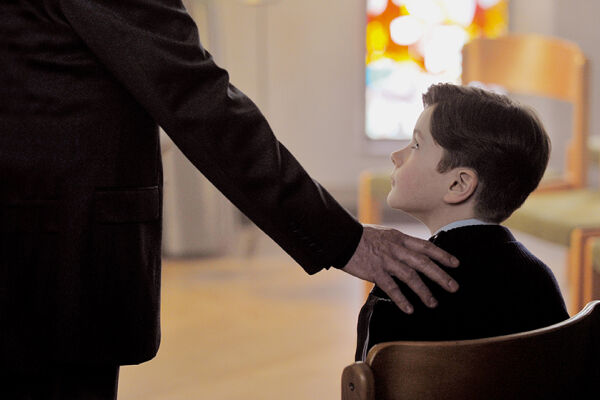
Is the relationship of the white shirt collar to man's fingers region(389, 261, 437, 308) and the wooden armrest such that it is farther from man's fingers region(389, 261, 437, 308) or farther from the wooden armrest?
the wooden armrest

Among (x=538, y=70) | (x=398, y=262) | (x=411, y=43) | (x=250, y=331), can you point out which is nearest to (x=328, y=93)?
(x=411, y=43)

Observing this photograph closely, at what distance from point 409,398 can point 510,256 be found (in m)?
0.29

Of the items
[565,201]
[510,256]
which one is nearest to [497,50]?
[565,201]

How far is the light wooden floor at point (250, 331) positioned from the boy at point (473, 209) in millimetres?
1257

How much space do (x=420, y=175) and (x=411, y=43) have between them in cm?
372

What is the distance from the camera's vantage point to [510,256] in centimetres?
117

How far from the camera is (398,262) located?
1.21 meters

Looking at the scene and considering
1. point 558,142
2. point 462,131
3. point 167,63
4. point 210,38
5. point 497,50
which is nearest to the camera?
point 167,63

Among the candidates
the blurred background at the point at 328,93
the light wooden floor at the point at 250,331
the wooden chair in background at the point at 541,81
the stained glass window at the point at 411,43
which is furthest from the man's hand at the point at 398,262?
the stained glass window at the point at 411,43

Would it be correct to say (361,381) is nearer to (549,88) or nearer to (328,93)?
(549,88)

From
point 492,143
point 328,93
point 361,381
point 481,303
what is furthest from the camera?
point 328,93

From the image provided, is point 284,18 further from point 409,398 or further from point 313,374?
point 409,398

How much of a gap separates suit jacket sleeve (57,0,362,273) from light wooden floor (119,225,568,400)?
1296mm

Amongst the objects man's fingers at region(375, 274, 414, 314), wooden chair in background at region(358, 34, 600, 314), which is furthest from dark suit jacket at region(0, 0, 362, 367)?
wooden chair in background at region(358, 34, 600, 314)
